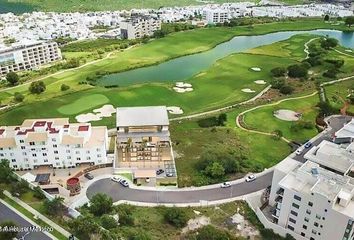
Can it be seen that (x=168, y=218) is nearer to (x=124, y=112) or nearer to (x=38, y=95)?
(x=124, y=112)

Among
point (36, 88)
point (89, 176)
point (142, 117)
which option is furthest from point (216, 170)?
point (36, 88)

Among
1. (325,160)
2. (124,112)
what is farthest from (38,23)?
(325,160)

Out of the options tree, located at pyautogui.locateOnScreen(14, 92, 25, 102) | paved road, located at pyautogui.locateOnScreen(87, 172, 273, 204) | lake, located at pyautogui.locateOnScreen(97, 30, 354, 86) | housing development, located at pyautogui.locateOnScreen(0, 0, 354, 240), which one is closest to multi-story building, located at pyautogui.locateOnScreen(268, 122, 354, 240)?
housing development, located at pyautogui.locateOnScreen(0, 0, 354, 240)

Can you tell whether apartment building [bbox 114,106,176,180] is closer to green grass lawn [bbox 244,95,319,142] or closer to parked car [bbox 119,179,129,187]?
parked car [bbox 119,179,129,187]

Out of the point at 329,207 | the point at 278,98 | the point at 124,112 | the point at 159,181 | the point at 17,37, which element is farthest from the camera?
the point at 17,37

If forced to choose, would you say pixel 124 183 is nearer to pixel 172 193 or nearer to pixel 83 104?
pixel 172 193

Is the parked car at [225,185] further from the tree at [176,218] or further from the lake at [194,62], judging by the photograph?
the lake at [194,62]
